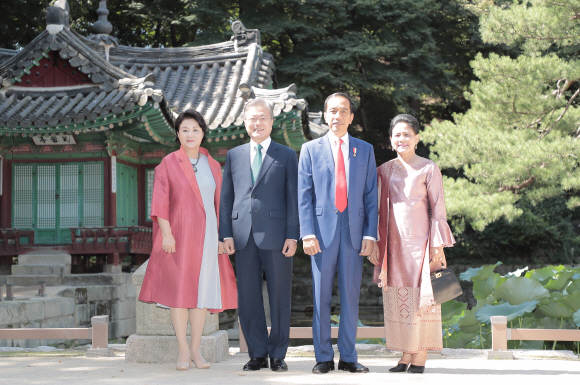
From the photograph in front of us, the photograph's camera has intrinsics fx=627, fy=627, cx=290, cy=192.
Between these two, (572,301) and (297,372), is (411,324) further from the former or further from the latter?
(572,301)

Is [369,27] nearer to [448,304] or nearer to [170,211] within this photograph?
[448,304]

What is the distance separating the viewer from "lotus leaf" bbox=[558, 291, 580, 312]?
5.69 meters

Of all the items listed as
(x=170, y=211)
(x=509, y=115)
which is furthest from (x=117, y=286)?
(x=509, y=115)

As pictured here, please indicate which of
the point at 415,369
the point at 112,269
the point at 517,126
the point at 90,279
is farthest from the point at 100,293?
the point at 517,126

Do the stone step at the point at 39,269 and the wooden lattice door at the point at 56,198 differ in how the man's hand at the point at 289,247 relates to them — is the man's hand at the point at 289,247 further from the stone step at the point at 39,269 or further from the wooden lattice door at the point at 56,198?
the wooden lattice door at the point at 56,198

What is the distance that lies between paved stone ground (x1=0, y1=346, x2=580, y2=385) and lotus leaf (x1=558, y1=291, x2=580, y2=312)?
3.86 feet

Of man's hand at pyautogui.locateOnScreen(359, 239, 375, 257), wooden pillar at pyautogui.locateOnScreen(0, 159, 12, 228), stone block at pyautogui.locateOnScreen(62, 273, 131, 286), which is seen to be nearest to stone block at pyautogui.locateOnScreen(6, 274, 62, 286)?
stone block at pyautogui.locateOnScreen(62, 273, 131, 286)

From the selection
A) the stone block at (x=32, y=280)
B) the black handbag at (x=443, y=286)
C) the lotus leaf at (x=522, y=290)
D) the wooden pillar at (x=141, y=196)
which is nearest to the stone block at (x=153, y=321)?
the black handbag at (x=443, y=286)

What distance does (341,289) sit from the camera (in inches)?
153

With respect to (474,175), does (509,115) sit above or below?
above

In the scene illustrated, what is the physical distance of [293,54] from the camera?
1997cm

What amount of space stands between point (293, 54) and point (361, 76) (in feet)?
7.55

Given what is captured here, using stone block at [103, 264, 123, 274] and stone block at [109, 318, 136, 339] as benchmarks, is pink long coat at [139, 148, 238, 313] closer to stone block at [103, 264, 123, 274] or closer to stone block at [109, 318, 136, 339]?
stone block at [109, 318, 136, 339]

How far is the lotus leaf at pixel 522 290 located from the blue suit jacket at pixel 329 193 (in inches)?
105
